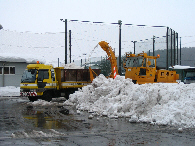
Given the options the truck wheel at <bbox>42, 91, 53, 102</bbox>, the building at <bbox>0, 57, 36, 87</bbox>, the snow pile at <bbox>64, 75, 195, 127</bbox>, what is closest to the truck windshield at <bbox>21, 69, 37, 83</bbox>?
the truck wheel at <bbox>42, 91, 53, 102</bbox>

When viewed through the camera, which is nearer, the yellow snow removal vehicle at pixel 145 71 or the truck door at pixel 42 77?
the truck door at pixel 42 77

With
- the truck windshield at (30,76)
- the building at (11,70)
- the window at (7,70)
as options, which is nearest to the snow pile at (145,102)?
the truck windshield at (30,76)

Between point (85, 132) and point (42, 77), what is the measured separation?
9.92m

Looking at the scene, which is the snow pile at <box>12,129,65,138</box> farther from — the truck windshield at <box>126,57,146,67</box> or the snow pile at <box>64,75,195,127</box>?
the truck windshield at <box>126,57,146,67</box>

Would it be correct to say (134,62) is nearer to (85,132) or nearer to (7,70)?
(85,132)

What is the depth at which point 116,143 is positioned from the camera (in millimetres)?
7410

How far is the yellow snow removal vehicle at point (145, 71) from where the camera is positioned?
781 inches

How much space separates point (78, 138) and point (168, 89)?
600cm

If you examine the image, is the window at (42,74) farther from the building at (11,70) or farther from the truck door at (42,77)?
the building at (11,70)

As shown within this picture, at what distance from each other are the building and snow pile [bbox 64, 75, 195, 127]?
57.4ft

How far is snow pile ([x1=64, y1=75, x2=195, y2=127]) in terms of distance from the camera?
10301 mm

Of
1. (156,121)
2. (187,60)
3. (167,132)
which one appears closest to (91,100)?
(156,121)

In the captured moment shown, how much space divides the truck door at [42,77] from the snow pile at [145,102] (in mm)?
3935

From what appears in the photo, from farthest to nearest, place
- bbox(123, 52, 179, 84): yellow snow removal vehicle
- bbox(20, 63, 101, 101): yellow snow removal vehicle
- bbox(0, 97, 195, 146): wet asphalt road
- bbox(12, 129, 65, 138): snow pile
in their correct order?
bbox(123, 52, 179, 84): yellow snow removal vehicle → bbox(20, 63, 101, 101): yellow snow removal vehicle → bbox(12, 129, 65, 138): snow pile → bbox(0, 97, 195, 146): wet asphalt road
